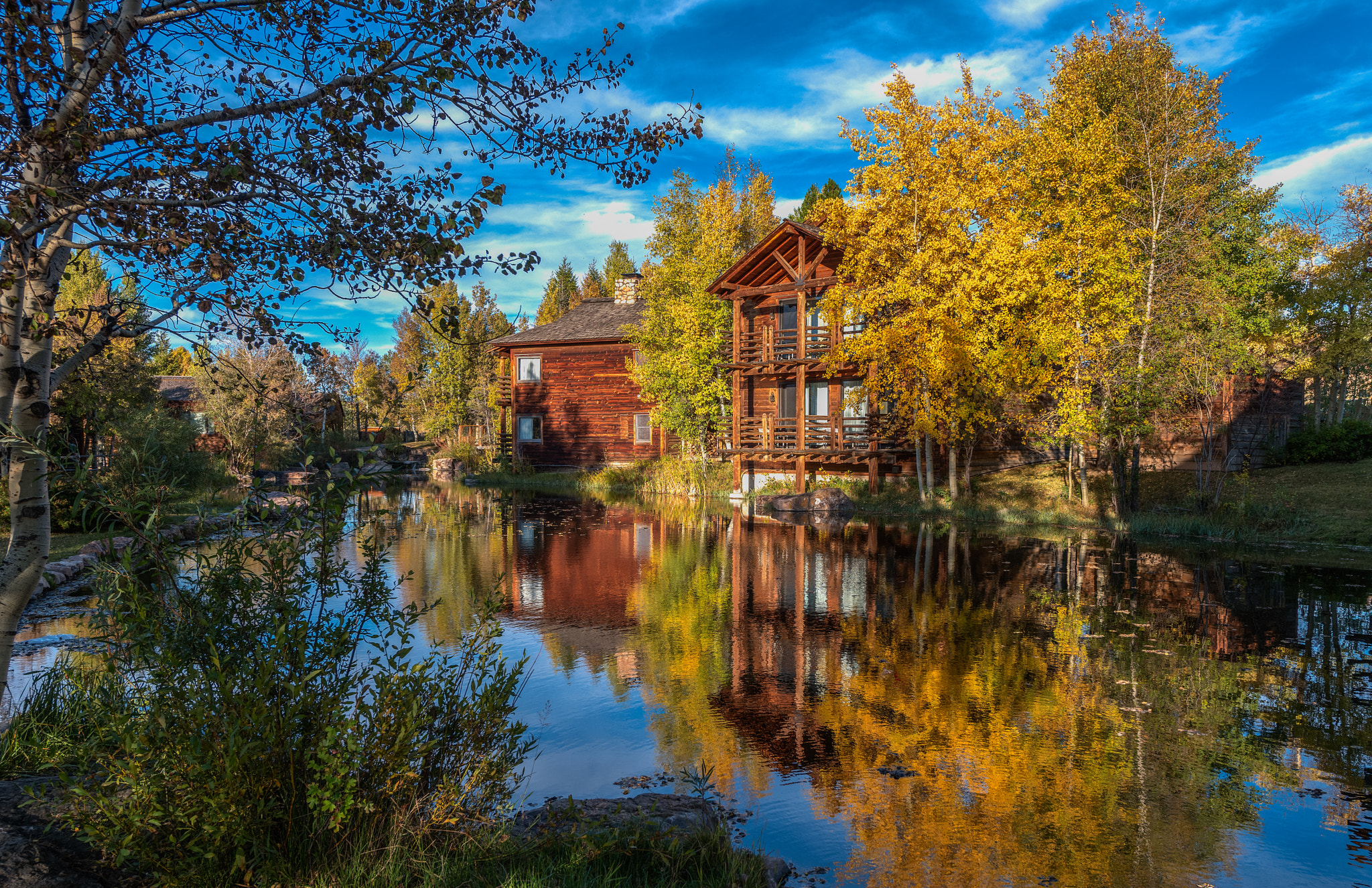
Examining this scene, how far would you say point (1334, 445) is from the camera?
2484cm

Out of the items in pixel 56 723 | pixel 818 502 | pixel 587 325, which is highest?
pixel 587 325

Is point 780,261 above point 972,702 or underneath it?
above

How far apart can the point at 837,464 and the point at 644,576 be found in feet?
53.1

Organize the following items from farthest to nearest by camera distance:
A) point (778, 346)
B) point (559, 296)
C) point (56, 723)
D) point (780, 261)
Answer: point (559, 296)
point (778, 346)
point (780, 261)
point (56, 723)

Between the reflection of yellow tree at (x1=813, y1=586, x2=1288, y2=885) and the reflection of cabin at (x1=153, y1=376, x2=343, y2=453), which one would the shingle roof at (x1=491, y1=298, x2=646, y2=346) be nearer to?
the reflection of cabin at (x1=153, y1=376, x2=343, y2=453)

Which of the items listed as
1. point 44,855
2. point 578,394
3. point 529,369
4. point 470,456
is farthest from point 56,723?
point 470,456

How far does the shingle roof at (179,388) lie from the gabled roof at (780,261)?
36.0m

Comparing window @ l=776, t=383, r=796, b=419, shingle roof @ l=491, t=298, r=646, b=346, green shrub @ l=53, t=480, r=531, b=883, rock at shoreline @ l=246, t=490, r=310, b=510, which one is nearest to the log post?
window @ l=776, t=383, r=796, b=419

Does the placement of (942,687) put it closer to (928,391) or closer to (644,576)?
(644,576)

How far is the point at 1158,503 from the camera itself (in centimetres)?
2197

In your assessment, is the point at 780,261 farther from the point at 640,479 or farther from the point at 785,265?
the point at 640,479

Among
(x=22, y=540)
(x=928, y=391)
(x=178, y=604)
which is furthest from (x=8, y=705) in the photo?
(x=928, y=391)

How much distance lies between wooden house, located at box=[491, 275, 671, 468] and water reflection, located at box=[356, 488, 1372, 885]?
74.6 ft

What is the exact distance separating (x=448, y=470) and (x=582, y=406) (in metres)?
9.23
